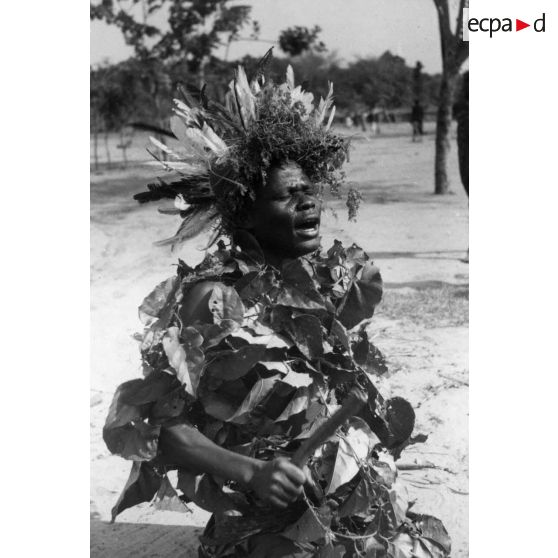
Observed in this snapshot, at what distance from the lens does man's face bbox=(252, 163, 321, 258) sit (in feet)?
8.61

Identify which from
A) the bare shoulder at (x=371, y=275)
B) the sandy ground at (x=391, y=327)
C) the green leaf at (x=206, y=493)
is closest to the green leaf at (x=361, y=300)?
the bare shoulder at (x=371, y=275)

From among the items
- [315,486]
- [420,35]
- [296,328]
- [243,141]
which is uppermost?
[420,35]

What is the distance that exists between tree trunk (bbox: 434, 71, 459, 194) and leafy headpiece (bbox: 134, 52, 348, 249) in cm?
1014

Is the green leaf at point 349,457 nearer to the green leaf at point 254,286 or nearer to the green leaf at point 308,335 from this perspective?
the green leaf at point 308,335

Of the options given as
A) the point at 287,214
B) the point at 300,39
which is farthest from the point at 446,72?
the point at 287,214

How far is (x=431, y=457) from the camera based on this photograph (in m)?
4.12

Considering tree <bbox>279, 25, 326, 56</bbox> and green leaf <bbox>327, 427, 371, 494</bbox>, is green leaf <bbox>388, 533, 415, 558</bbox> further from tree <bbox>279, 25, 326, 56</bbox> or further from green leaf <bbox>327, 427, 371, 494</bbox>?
tree <bbox>279, 25, 326, 56</bbox>

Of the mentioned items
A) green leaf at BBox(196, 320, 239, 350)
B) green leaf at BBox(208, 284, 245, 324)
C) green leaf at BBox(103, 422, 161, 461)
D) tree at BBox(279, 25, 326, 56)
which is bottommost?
green leaf at BBox(103, 422, 161, 461)

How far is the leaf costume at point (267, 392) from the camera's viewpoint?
245 centimetres

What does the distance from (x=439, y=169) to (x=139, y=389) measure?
11.3m

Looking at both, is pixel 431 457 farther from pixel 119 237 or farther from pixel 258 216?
pixel 119 237

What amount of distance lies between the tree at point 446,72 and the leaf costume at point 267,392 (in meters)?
8.52

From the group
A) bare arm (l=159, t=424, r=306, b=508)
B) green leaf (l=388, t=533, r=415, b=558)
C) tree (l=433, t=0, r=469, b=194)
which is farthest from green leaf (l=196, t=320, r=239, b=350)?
tree (l=433, t=0, r=469, b=194)
